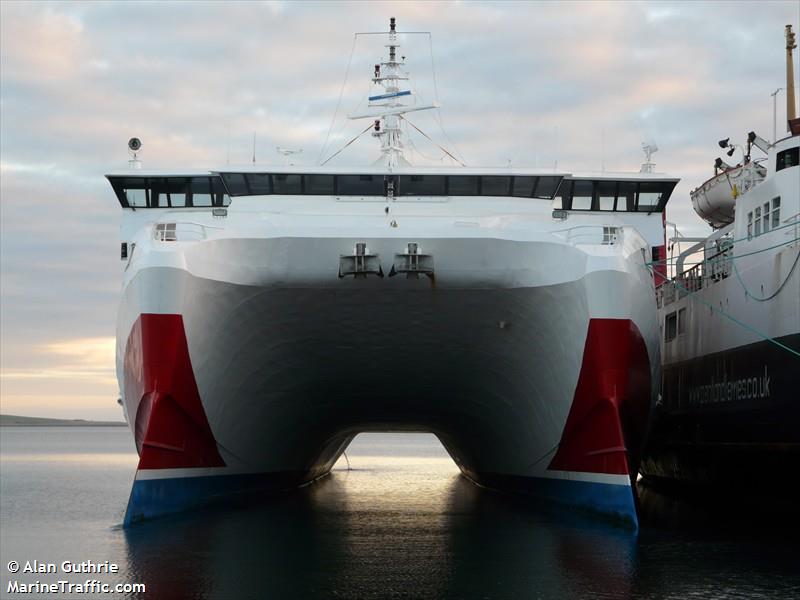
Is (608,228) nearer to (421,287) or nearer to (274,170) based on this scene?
(421,287)

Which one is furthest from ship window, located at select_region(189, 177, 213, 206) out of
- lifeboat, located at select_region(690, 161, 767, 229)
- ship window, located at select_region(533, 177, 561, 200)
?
lifeboat, located at select_region(690, 161, 767, 229)

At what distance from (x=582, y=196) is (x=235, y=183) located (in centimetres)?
793

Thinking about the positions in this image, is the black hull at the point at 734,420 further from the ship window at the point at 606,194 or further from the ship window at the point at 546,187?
the ship window at the point at 546,187

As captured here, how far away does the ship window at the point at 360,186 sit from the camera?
73.3 ft

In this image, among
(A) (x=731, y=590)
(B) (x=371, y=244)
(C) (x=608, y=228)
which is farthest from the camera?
(C) (x=608, y=228)

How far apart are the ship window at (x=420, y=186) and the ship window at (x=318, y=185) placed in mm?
1564

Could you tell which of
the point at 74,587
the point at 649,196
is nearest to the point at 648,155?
the point at 649,196

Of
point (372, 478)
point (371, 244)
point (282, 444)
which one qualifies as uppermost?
point (371, 244)

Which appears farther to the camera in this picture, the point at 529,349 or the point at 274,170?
the point at 274,170

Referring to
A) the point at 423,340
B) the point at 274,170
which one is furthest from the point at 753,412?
the point at 274,170

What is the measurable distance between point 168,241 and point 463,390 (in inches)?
301

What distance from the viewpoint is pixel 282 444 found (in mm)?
24531

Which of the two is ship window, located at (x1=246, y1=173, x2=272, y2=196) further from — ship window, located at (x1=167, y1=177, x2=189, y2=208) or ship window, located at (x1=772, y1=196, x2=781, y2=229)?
ship window, located at (x1=772, y1=196, x2=781, y2=229)

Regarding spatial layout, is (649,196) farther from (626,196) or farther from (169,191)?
(169,191)
